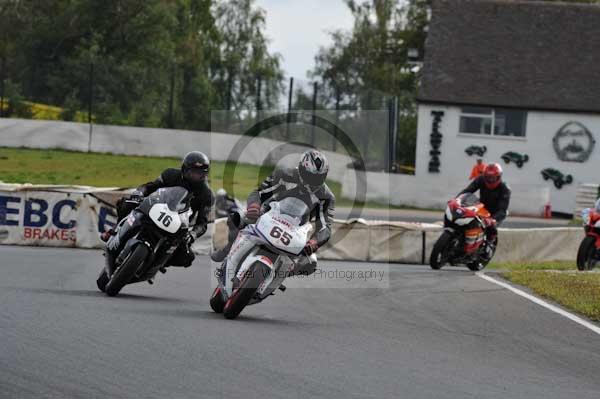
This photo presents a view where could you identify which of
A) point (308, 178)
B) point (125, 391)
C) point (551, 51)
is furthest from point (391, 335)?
point (551, 51)

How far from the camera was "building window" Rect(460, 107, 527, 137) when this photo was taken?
43562 mm

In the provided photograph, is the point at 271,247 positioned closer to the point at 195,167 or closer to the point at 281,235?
the point at 281,235

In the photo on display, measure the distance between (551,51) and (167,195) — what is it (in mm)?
35836

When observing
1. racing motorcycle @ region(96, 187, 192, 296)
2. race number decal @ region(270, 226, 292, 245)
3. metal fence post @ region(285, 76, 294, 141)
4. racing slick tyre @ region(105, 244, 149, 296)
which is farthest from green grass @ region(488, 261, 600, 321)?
metal fence post @ region(285, 76, 294, 141)

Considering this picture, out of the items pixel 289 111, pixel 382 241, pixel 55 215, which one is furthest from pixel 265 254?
pixel 289 111

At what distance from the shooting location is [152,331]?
29.2 feet

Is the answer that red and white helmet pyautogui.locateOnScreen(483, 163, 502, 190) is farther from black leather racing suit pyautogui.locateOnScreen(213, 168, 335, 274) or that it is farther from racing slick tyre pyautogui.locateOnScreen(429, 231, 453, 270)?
black leather racing suit pyautogui.locateOnScreen(213, 168, 335, 274)

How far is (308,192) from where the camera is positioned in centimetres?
1044

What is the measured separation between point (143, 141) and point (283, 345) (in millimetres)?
27008

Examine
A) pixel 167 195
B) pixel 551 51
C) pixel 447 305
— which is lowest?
pixel 447 305

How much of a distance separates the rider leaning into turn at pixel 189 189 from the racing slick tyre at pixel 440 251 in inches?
233

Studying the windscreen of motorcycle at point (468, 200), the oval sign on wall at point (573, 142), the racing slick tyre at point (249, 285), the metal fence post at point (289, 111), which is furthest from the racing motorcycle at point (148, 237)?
the oval sign on wall at point (573, 142)

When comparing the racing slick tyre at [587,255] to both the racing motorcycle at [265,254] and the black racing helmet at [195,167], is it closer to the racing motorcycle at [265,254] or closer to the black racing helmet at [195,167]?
the black racing helmet at [195,167]

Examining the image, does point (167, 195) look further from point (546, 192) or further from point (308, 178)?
point (546, 192)
